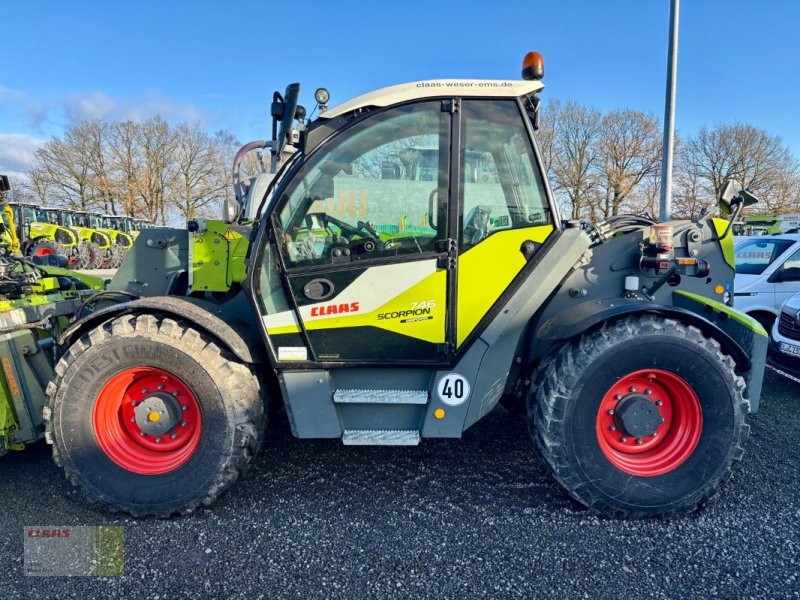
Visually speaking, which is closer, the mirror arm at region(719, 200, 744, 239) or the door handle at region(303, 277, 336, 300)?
the door handle at region(303, 277, 336, 300)

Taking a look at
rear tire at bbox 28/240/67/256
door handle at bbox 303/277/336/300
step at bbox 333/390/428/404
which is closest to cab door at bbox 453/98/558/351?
step at bbox 333/390/428/404

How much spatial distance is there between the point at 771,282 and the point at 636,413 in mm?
5351

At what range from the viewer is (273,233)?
113 inches

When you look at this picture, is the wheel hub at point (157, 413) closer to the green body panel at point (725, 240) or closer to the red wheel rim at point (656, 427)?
the red wheel rim at point (656, 427)

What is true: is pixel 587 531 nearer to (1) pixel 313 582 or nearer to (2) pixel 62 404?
(1) pixel 313 582

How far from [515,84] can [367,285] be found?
1.47 m

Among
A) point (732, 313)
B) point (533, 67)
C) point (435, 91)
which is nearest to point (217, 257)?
point (435, 91)

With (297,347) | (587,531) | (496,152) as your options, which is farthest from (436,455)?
(496,152)

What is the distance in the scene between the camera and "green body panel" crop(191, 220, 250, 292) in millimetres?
3521

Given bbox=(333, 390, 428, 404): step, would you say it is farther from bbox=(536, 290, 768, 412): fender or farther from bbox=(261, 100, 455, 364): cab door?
bbox=(536, 290, 768, 412): fender

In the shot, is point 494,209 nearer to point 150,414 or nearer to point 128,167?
point 150,414

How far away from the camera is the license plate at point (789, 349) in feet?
17.0

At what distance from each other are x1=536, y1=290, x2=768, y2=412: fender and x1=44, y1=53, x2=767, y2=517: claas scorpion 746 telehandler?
18 millimetres

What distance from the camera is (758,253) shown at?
7105mm
